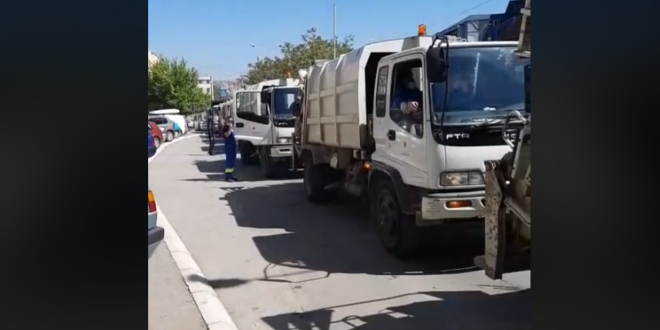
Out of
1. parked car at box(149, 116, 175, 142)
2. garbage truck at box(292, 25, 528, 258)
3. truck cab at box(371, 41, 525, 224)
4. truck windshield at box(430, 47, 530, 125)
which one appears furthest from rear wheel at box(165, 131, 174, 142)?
truck windshield at box(430, 47, 530, 125)

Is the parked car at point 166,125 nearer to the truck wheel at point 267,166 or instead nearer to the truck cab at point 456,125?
the truck wheel at point 267,166

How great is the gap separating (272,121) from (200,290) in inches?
391

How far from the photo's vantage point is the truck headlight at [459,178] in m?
5.98

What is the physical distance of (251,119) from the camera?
655 inches

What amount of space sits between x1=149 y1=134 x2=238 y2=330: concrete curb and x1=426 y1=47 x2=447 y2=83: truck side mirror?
2931 millimetres

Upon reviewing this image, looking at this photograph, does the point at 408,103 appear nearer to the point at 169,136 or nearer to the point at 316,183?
the point at 316,183

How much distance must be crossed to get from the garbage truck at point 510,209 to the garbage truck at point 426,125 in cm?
90

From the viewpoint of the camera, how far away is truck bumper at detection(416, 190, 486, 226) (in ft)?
19.7

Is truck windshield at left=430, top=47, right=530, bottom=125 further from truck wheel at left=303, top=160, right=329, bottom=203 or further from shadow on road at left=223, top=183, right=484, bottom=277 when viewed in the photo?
truck wheel at left=303, top=160, right=329, bottom=203

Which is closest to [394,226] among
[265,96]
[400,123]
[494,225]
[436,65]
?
[400,123]

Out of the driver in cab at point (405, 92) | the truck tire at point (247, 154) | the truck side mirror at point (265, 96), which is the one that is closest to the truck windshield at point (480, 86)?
the driver in cab at point (405, 92)
